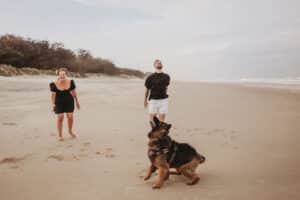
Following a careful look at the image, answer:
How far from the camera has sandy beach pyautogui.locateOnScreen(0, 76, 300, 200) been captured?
3857mm

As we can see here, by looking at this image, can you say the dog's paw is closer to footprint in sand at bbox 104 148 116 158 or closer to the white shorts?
footprint in sand at bbox 104 148 116 158

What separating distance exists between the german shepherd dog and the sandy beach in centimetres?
17

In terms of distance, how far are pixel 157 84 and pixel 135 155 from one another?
6.13 feet

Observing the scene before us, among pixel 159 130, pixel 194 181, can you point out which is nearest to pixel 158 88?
pixel 159 130

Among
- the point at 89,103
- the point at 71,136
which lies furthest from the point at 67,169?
the point at 89,103

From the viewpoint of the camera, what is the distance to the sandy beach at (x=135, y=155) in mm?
3857

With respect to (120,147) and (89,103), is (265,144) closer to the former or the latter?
(120,147)

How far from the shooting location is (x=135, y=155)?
18.4 feet

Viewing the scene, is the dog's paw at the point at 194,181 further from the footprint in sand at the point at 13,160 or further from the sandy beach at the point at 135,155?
the footprint in sand at the point at 13,160

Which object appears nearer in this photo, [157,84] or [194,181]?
[194,181]

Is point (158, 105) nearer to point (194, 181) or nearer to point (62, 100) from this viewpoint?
point (62, 100)

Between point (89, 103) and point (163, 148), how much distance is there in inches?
344

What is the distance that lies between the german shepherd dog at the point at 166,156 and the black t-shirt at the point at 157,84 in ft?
8.80

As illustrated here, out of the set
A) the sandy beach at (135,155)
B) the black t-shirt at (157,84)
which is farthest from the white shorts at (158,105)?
the sandy beach at (135,155)
